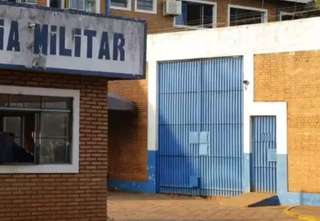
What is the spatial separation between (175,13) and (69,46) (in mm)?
20152

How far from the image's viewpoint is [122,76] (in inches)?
569

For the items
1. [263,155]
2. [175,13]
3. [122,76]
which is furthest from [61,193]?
[175,13]

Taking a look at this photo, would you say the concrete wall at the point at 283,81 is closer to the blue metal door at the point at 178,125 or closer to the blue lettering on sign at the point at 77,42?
the blue metal door at the point at 178,125

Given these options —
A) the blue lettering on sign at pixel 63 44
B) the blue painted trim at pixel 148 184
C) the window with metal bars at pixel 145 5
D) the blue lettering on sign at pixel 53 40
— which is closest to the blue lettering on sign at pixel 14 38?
the blue lettering on sign at pixel 53 40

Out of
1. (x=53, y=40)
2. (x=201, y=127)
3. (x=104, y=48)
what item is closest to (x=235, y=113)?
(x=201, y=127)

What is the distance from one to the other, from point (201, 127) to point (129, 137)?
3020mm

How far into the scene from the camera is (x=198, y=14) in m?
35.6

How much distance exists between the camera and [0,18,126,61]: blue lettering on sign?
513 inches

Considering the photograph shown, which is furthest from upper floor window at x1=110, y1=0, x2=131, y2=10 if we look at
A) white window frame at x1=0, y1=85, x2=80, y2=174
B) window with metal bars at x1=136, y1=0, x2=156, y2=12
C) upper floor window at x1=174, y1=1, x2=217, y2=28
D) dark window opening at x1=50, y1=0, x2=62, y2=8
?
white window frame at x1=0, y1=85, x2=80, y2=174

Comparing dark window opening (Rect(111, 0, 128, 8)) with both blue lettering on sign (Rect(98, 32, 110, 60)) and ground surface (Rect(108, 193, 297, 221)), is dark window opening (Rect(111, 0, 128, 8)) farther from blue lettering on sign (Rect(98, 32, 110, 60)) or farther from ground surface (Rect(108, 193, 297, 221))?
blue lettering on sign (Rect(98, 32, 110, 60))

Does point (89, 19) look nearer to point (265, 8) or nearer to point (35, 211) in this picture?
point (35, 211)

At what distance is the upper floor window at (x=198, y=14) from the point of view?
35.2 meters

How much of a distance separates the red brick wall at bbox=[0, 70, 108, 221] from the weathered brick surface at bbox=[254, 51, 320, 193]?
26.9 ft

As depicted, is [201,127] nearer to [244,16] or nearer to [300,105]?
[300,105]
